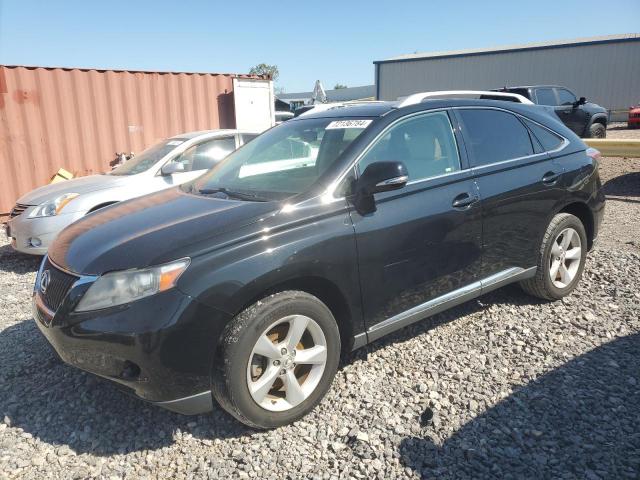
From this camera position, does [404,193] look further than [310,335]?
Yes

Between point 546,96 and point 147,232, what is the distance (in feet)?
50.9

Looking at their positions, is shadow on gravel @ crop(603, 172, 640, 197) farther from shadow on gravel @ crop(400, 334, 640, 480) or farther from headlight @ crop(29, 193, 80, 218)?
headlight @ crop(29, 193, 80, 218)

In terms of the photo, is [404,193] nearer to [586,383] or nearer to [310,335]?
[310,335]

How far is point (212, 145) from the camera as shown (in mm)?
6852

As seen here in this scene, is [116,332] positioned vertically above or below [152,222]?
below

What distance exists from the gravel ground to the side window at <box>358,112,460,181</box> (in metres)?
1.26

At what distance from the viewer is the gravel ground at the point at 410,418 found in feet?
7.82

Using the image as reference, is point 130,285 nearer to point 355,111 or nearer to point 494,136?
point 355,111

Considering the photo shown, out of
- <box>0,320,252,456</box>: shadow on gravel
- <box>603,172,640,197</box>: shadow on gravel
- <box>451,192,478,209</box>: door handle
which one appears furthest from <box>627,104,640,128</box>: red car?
<box>0,320,252,456</box>: shadow on gravel

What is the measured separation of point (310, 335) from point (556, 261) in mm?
2456

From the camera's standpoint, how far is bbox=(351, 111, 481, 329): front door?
2883mm

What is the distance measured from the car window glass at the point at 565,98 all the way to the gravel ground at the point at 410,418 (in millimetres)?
13820

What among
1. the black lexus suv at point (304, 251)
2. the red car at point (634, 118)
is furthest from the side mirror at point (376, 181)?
the red car at point (634, 118)

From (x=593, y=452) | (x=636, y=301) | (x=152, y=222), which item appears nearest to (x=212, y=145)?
(x=152, y=222)
